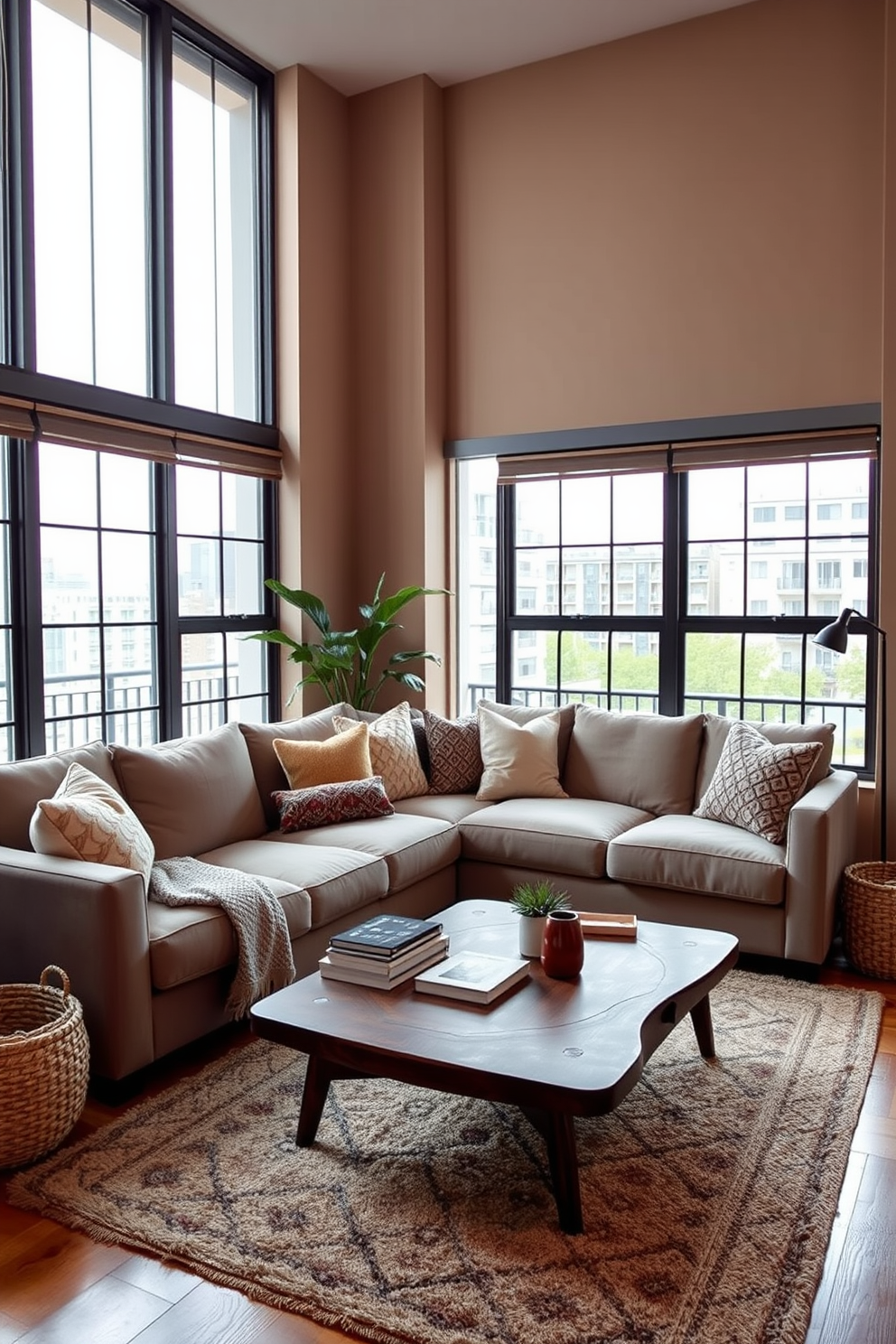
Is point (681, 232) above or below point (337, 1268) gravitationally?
above

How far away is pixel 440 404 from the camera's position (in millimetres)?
5363

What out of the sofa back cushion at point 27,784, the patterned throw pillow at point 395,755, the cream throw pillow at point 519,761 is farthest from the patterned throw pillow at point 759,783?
the sofa back cushion at point 27,784

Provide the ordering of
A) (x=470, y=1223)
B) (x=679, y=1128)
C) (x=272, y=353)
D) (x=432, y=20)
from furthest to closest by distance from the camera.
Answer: (x=272, y=353) → (x=432, y=20) → (x=679, y=1128) → (x=470, y=1223)

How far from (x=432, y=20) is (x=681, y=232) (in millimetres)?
1479

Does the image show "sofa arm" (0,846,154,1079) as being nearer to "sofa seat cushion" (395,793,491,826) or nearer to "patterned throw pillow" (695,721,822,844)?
"sofa seat cushion" (395,793,491,826)

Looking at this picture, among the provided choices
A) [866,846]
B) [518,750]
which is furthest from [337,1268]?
[866,846]

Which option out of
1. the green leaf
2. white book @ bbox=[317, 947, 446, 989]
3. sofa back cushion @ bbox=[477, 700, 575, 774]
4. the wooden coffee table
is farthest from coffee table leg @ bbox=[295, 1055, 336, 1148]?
the green leaf

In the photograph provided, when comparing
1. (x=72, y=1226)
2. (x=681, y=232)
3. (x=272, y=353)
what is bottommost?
(x=72, y=1226)

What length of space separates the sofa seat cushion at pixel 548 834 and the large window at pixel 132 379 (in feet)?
4.77

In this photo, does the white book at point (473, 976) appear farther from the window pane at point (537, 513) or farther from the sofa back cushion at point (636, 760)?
the window pane at point (537, 513)

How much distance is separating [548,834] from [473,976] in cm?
147

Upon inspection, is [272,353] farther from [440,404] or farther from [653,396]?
[653,396]

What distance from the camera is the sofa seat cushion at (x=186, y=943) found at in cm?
275

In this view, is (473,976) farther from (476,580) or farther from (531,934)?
(476,580)
